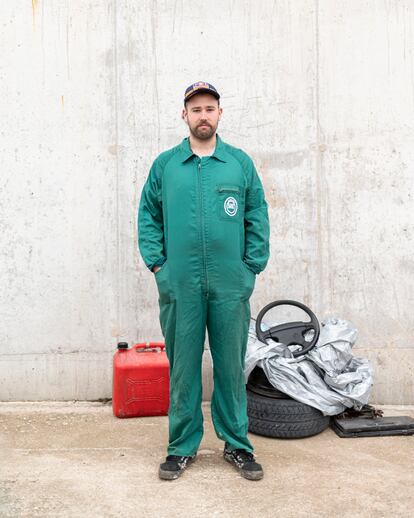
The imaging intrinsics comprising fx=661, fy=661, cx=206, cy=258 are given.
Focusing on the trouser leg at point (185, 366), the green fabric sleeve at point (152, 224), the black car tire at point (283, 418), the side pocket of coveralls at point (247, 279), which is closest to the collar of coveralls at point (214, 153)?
the green fabric sleeve at point (152, 224)

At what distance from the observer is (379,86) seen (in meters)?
4.76

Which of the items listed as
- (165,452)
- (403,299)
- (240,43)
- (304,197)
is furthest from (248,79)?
(165,452)

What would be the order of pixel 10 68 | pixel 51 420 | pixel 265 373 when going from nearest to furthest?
pixel 265 373, pixel 51 420, pixel 10 68

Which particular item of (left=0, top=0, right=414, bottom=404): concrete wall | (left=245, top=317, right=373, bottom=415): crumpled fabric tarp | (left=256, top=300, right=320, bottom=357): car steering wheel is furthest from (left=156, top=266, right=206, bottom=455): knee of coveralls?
(left=0, top=0, right=414, bottom=404): concrete wall

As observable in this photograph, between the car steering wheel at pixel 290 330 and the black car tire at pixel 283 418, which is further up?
the car steering wheel at pixel 290 330

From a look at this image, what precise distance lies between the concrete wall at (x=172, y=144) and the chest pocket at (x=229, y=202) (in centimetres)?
136

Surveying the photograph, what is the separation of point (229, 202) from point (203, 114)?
485 mm

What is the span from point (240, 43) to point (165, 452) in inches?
113

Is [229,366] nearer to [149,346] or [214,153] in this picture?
[214,153]

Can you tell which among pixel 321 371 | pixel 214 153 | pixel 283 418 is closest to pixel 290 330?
pixel 321 371

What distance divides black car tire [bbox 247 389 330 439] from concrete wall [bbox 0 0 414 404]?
804 millimetres

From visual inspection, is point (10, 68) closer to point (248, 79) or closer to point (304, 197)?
point (248, 79)

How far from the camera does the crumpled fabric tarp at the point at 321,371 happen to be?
4094 millimetres

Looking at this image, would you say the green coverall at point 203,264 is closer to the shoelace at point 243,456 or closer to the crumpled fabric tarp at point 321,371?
the shoelace at point 243,456
